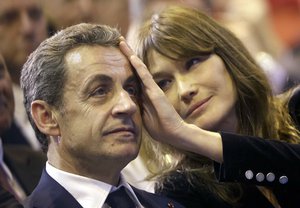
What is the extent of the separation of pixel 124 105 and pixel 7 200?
1.83ft

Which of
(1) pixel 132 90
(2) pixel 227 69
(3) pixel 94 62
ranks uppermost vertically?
(3) pixel 94 62

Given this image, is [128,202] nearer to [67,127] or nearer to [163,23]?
[67,127]

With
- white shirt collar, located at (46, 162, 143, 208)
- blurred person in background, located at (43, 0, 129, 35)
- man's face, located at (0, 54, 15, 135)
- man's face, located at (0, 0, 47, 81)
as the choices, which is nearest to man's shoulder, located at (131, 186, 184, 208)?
white shirt collar, located at (46, 162, 143, 208)

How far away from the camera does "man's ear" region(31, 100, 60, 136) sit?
2.93 meters

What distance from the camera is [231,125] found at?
3.47m

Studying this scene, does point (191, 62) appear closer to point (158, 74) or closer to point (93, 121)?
point (158, 74)

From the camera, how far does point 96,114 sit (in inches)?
114

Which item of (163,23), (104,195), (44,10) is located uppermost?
(163,23)

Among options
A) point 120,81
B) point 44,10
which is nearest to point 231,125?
point 120,81

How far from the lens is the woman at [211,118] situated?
308 cm

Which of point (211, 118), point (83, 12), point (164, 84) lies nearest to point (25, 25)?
point (83, 12)

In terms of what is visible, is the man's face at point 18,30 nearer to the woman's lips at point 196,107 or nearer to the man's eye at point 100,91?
the woman's lips at point 196,107

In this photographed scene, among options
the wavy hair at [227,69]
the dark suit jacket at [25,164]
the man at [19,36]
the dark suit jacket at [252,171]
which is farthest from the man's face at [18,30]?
the dark suit jacket at [252,171]

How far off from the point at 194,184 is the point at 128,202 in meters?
0.45
